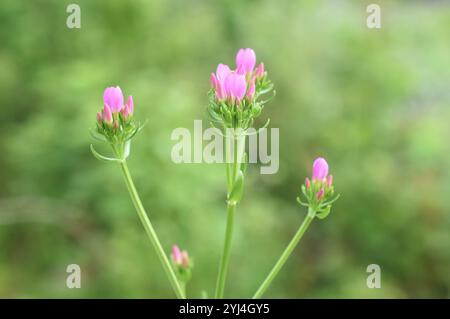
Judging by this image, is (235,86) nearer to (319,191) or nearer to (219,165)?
(319,191)

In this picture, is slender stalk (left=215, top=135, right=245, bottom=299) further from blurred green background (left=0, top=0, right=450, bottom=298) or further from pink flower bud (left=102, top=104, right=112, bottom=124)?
blurred green background (left=0, top=0, right=450, bottom=298)

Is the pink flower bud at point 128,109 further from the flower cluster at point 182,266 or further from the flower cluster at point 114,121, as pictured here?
the flower cluster at point 182,266

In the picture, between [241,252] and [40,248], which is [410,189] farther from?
[40,248]

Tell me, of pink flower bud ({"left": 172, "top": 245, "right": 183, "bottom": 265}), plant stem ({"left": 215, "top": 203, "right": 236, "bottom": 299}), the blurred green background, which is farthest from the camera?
the blurred green background

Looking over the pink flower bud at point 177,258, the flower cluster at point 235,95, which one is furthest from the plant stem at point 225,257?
the pink flower bud at point 177,258

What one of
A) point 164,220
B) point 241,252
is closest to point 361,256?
point 241,252

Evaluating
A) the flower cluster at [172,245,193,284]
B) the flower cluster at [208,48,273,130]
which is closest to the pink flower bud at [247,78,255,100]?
the flower cluster at [208,48,273,130]

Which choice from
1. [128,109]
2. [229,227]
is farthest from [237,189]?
[128,109]
